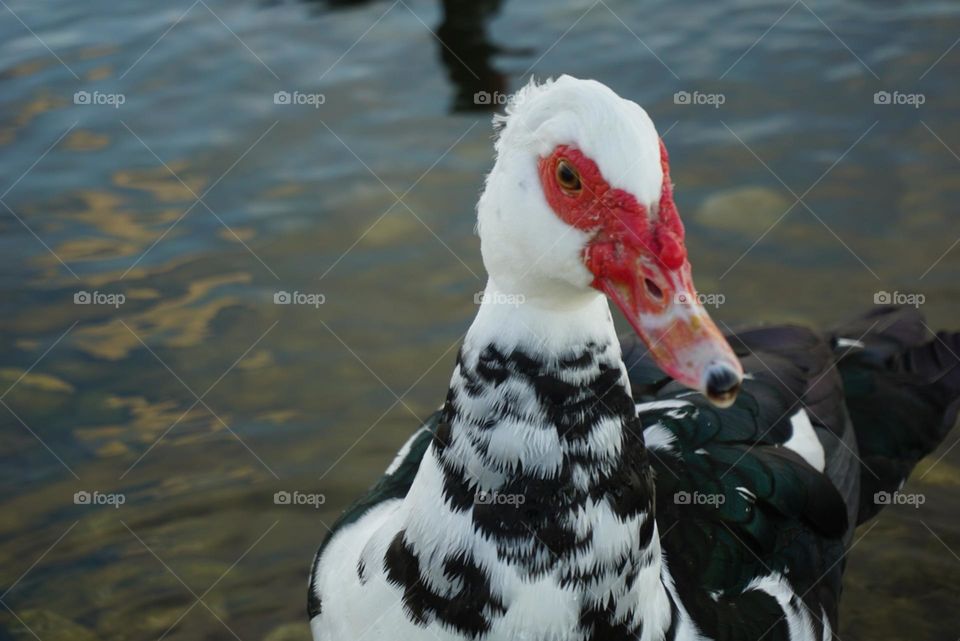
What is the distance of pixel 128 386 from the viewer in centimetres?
489

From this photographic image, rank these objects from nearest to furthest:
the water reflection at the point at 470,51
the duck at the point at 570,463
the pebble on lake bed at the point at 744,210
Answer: the duck at the point at 570,463, the pebble on lake bed at the point at 744,210, the water reflection at the point at 470,51

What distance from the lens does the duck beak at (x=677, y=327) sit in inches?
83.5

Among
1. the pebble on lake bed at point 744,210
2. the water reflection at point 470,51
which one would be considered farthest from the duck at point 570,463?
the water reflection at point 470,51

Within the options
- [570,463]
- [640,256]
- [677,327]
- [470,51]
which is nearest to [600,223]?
[640,256]

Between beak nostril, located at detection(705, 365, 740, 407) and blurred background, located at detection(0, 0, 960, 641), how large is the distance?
2.19 m

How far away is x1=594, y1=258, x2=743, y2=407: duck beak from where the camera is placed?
83.5 inches

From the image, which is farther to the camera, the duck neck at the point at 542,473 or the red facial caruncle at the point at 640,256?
the duck neck at the point at 542,473

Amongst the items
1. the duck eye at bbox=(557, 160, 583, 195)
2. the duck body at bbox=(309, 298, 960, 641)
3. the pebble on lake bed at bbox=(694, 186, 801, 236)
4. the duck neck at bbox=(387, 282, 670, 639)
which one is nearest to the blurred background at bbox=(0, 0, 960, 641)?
the pebble on lake bed at bbox=(694, 186, 801, 236)

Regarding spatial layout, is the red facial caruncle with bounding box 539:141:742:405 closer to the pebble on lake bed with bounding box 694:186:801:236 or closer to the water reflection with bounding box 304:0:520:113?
the pebble on lake bed with bounding box 694:186:801:236

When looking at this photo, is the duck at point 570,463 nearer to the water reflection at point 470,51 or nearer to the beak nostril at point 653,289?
the beak nostril at point 653,289

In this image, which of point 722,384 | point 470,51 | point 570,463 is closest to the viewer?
point 722,384

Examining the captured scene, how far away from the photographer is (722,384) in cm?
211

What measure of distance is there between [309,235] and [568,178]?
352 cm

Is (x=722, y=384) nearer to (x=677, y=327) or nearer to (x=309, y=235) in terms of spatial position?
(x=677, y=327)
